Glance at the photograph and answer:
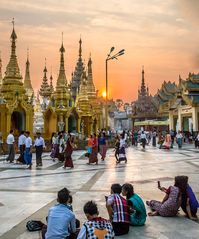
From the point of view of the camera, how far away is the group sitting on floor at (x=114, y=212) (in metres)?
4.82

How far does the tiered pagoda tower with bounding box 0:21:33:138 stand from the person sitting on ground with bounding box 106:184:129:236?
2506 centimetres

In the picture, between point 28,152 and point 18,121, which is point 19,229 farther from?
point 18,121

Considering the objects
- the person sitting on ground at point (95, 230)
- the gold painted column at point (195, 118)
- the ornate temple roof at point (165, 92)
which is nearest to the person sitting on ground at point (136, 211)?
the person sitting on ground at point (95, 230)

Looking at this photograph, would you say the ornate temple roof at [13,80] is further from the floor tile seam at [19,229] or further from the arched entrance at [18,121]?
the floor tile seam at [19,229]

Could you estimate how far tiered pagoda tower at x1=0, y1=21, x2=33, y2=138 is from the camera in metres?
30.9

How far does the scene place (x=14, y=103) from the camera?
3200 centimetres

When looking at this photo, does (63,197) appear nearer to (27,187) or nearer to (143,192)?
(143,192)

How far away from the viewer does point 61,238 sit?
5.26m

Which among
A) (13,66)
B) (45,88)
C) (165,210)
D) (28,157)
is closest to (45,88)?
(45,88)

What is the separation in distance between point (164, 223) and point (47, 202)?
3132 mm

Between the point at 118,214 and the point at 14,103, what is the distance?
26938 millimetres

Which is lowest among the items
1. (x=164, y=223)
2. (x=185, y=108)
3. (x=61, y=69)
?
(x=164, y=223)

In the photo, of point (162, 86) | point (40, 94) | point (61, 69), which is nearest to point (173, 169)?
point (61, 69)

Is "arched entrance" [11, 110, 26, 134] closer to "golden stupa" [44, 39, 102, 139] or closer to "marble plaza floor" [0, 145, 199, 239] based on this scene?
"golden stupa" [44, 39, 102, 139]
